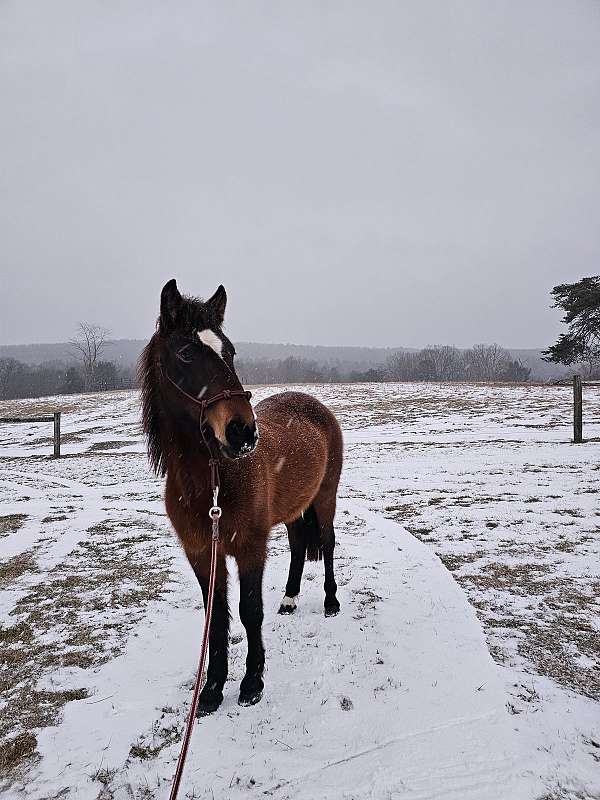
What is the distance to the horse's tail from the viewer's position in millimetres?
4441

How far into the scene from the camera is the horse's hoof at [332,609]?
4031 mm

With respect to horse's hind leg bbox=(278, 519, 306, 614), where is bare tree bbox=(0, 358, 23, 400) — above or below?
above

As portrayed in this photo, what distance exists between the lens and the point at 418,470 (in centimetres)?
1090

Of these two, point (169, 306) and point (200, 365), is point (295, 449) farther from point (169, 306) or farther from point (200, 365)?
point (169, 306)

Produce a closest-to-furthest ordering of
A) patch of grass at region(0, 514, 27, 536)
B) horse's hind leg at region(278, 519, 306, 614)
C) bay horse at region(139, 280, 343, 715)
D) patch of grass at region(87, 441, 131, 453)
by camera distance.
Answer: bay horse at region(139, 280, 343, 715), horse's hind leg at region(278, 519, 306, 614), patch of grass at region(0, 514, 27, 536), patch of grass at region(87, 441, 131, 453)

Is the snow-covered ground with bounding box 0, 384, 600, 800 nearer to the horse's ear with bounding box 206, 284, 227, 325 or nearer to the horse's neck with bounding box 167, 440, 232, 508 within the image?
the horse's neck with bounding box 167, 440, 232, 508

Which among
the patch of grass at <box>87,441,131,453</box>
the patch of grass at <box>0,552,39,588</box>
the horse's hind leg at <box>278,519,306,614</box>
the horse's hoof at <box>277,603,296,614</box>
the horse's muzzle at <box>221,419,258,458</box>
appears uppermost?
the horse's muzzle at <box>221,419,258,458</box>

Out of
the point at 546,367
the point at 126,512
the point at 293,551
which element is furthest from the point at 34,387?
the point at 546,367

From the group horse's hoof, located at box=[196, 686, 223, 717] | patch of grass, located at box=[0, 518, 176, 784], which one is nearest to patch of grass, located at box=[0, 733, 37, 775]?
patch of grass, located at box=[0, 518, 176, 784]

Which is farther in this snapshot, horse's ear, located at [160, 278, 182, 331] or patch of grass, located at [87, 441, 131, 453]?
patch of grass, located at [87, 441, 131, 453]

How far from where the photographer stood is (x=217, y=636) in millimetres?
3035

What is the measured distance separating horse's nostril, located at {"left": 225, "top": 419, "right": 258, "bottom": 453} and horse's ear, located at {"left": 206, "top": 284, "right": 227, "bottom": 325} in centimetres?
83

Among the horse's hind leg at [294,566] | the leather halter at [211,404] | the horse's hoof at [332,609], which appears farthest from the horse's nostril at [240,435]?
the horse's hoof at [332,609]

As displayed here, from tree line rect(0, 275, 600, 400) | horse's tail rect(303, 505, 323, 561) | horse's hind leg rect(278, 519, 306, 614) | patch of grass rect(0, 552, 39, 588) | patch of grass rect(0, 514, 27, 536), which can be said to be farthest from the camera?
tree line rect(0, 275, 600, 400)
